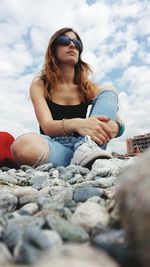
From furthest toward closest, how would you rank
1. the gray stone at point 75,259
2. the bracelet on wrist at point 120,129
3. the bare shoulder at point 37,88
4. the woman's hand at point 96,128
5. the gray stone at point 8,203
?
the bare shoulder at point 37,88 < the bracelet on wrist at point 120,129 < the woman's hand at point 96,128 < the gray stone at point 8,203 < the gray stone at point 75,259

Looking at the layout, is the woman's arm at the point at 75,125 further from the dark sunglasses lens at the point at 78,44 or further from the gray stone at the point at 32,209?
the gray stone at the point at 32,209

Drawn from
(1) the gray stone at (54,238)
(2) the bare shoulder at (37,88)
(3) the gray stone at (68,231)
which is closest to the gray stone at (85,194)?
(3) the gray stone at (68,231)

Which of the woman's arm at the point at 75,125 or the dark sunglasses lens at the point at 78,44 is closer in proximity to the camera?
the woman's arm at the point at 75,125

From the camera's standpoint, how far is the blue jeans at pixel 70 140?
13.9 ft

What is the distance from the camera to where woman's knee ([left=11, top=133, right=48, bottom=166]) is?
410 cm

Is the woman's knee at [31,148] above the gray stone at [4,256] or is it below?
below

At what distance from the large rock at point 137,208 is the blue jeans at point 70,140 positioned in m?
2.95

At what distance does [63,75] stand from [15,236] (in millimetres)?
4158

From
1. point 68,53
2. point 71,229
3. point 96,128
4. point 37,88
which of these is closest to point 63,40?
point 68,53

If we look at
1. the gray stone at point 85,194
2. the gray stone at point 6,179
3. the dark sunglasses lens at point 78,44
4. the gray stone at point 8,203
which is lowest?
the gray stone at point 6,179

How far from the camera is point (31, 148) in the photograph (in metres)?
4.09

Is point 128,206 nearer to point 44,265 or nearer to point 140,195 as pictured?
point 140,195

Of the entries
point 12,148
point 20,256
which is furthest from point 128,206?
point 12,148

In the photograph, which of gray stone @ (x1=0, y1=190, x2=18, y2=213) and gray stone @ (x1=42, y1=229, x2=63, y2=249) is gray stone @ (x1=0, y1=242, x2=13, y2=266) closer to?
gray stone @ (x1=42, y1=229, x2=63, y2=249)
